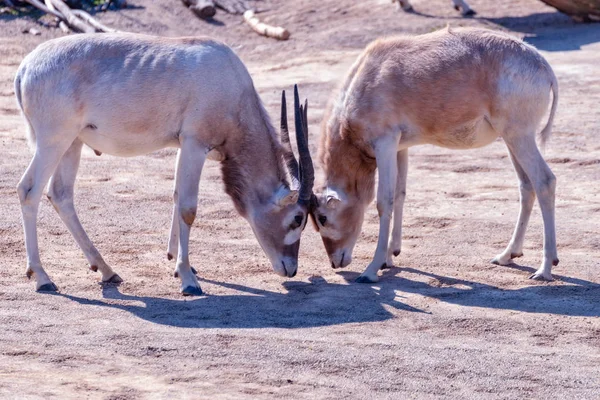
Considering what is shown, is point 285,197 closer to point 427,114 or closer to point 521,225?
point 427,114

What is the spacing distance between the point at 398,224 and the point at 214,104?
2123mm

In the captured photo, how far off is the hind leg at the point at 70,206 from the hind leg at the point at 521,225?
10.8 ft

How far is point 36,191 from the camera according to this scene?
792 centimetres

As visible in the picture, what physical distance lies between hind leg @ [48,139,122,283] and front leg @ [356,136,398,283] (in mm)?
2081

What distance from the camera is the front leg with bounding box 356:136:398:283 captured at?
847 centimetres

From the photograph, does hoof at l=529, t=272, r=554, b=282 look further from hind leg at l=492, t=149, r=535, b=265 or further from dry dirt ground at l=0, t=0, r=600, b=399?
hind leg at l=492, t=149, r=535, b=265

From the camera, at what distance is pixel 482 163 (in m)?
12.0

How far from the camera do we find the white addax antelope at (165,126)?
7902 millimetres

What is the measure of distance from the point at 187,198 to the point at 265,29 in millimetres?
11045

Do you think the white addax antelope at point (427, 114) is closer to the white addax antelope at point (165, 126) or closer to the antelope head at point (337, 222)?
the antelope head at point (337, 222)

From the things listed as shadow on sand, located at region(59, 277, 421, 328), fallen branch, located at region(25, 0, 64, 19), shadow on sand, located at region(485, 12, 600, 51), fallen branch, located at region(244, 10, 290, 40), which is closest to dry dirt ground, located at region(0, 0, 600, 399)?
shadow on sand, located at region(59, 277, 421, 328)

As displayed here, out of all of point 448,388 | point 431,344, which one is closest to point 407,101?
point 431,344

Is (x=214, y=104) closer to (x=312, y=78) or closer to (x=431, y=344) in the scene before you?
(x=431, y=344)

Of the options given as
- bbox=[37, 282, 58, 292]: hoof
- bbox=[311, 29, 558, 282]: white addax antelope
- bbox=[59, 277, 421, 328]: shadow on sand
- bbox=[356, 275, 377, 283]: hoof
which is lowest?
bbox=[356, 275, 377, 283]: hoof
